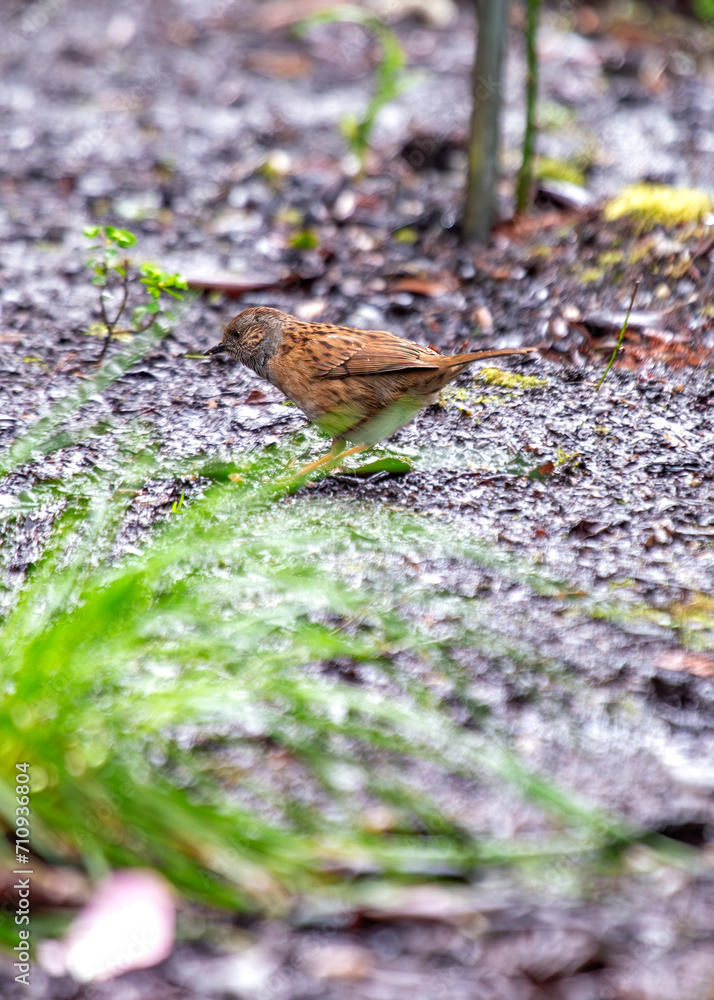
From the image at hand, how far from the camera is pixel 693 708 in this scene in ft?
9.14

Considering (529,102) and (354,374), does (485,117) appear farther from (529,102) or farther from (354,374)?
(354,374)

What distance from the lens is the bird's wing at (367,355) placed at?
161 inches

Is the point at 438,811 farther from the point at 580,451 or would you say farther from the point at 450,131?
the point at 450,131

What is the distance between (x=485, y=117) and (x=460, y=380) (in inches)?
71.4

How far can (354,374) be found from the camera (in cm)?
417

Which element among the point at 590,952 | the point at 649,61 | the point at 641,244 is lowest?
the point at 590,952

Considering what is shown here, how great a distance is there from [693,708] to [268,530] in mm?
1594

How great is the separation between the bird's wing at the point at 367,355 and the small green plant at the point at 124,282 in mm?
740

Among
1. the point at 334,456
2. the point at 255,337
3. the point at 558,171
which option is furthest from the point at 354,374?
the point at 558,171

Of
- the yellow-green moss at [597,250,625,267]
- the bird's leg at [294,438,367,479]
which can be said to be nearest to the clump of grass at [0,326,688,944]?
the bird's leg at [294,438,367,479]

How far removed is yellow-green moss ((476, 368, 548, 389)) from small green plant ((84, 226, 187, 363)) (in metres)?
1.48

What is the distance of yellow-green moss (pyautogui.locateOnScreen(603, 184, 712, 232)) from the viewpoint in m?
5.62

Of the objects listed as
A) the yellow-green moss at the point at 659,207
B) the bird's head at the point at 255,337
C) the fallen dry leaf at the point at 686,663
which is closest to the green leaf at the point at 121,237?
the bird's head at the point at 255,337

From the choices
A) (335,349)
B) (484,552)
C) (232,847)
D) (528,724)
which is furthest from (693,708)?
(335,349)
